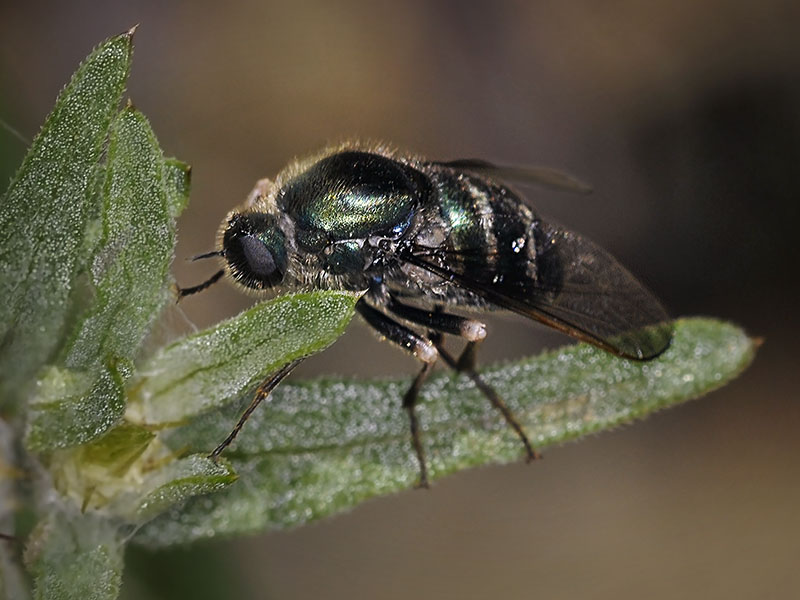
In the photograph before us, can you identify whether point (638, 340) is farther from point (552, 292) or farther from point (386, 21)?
point (386, 21)

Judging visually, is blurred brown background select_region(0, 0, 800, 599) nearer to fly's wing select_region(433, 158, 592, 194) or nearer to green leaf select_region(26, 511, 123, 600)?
fly's wing select_region(433, 158, 592, 194)

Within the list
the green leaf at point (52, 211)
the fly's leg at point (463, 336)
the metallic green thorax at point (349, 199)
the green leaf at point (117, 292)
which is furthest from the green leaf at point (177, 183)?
the fly's leg at point (463, 336)

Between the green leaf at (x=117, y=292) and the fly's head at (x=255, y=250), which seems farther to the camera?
the fly's head at (x=255, y=250)

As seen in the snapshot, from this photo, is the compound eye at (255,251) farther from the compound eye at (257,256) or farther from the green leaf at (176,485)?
the green leaf at (176,485)

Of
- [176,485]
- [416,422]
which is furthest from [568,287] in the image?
[176,485]

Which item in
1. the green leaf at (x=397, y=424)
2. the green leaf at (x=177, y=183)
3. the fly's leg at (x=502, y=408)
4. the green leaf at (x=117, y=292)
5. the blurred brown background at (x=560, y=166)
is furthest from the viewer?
the blurred brown background at (x=560, y=166)

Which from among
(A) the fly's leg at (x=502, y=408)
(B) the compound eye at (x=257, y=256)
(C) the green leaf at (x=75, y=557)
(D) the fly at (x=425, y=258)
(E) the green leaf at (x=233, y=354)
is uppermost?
(D) the fly at (x=425, y=258)

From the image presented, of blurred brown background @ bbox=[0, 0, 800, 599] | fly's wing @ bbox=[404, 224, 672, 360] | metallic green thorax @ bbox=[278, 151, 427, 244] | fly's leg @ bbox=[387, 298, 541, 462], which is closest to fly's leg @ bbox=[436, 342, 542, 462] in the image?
fly's leg @ bbox=[387, 298, 541, 462]
